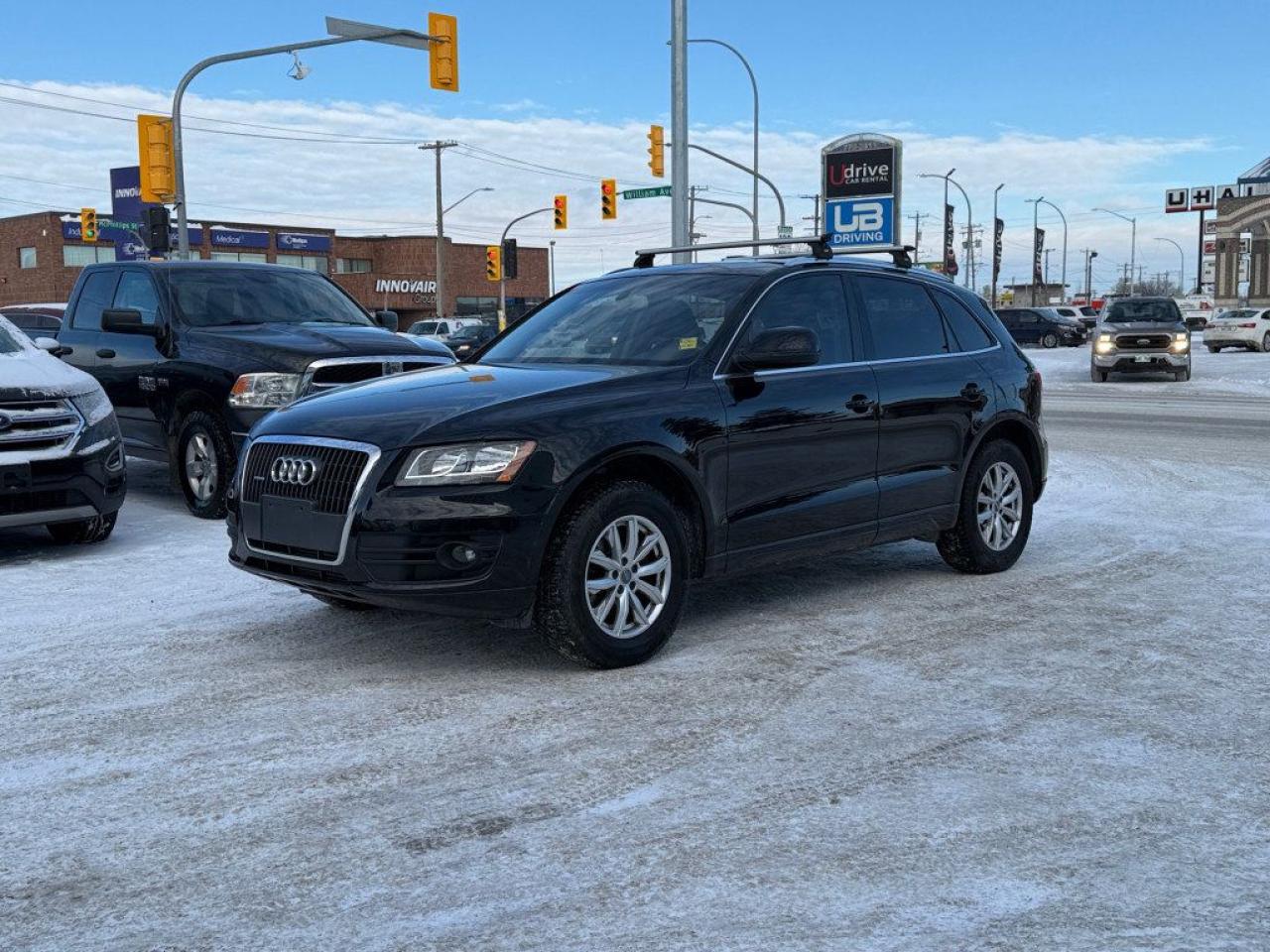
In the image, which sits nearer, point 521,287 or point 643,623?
point 643,623

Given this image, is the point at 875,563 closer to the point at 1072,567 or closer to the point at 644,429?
the point at 1072,567

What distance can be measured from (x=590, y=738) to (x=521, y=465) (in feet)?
3.70

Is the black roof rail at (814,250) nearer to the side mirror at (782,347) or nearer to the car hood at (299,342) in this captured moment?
the side mirror at (782,347)

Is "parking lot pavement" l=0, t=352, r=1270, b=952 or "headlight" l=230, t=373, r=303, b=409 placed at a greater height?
"headlight" l=230, t=373, r=303, b=409

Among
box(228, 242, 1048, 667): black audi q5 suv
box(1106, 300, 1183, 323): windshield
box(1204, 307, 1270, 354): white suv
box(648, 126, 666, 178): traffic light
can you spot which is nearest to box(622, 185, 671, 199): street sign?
box(648, 126, 666, 178): traffic light

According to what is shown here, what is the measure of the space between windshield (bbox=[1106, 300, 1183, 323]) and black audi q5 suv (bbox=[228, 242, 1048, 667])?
74.2ft

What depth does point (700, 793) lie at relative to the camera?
13.3ft

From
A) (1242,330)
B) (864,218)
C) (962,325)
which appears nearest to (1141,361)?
(864,218)

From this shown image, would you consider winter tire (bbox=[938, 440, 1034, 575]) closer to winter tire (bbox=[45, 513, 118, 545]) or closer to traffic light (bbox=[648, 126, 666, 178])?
winter tire (bbox=[45, 513, 118, 545])

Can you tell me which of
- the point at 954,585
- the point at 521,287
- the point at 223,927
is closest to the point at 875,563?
the point at 954,585

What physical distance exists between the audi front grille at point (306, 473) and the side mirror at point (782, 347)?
1.76m

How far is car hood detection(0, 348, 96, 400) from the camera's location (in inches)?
316

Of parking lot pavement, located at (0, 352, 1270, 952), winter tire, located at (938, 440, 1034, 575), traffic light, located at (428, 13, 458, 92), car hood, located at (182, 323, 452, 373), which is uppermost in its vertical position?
traffic light, located at (428, 13, 458, 92)

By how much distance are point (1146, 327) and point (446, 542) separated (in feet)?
83.3
